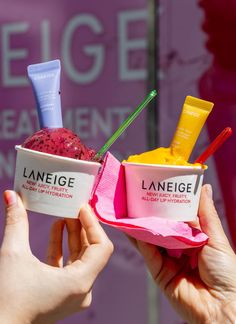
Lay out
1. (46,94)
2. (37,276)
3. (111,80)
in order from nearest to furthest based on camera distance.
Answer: (37,276)
(46,94)
(111,80)

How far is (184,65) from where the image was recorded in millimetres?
3029

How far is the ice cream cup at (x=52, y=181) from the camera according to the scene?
153cm

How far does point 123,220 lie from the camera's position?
165 centimetres

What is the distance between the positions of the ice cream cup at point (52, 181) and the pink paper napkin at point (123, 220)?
0.09m

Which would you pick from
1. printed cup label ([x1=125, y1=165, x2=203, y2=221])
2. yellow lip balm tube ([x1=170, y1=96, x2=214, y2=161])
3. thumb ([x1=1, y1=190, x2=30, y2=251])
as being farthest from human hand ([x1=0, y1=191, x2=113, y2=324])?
yellow lip balm tube ([x1=170, y1=96, x2=214, y2=161])

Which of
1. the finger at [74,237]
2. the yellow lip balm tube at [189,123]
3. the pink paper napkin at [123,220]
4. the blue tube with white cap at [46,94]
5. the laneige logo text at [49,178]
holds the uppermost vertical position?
the blue tube with white cap at [46,94]

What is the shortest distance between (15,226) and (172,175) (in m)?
0.41

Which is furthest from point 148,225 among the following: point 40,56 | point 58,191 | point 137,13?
point 40,56

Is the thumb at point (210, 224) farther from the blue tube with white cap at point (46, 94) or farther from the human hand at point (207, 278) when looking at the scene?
the blue tube with white cap at point (46, 94)

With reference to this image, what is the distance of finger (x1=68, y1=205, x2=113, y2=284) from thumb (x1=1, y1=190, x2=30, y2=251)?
0.14 meters

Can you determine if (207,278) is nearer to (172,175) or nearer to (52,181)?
(172,175)

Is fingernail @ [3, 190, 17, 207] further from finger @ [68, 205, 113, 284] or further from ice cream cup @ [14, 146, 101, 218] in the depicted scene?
finger @ [68, 205, 113, 284]

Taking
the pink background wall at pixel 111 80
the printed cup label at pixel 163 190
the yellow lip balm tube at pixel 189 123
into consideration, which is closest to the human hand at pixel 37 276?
the printed cup label at pixel 163 190

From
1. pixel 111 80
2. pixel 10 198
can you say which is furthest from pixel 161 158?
pixel 111 80
